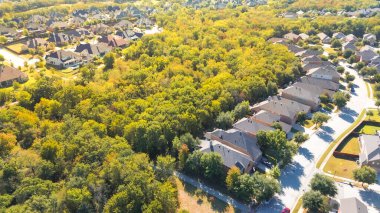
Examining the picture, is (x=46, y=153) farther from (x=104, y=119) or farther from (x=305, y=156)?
(x=305, y=156)

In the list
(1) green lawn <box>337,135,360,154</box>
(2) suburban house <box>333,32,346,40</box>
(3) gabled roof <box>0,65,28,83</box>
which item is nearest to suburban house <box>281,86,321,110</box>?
(1) green lawn <box>337,135,360,154</box>

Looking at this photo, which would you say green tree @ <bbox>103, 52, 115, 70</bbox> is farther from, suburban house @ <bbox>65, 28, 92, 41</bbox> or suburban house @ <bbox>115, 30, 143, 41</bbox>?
suburban house @ <bbox>65, 28, 92, 41</bbox>

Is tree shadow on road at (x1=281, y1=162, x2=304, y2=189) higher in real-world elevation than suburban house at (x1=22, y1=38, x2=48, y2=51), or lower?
lower

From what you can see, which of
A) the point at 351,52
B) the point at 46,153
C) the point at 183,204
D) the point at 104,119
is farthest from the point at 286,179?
the point at 351,52

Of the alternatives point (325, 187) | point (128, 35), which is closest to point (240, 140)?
point (325, 187)

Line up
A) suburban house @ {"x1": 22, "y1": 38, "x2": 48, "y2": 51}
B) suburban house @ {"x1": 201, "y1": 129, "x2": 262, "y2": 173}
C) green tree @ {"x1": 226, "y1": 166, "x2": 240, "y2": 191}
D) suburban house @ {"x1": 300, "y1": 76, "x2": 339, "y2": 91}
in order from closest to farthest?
green tree @ {"x1": 226, "y1": 166, "x2": 240, "y2": 191} → suburban house @ {"x1": 201, "y1": 129, "x2": 262, "y2": 173} → suburban house @ {"x1": 300, "y1": 76, "x2": 339, "y2": 91} → suburban house @ {"x1": 22, "y1": 38, "x2": 48, "y2": 51}

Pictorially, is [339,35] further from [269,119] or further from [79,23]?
[79,23]
